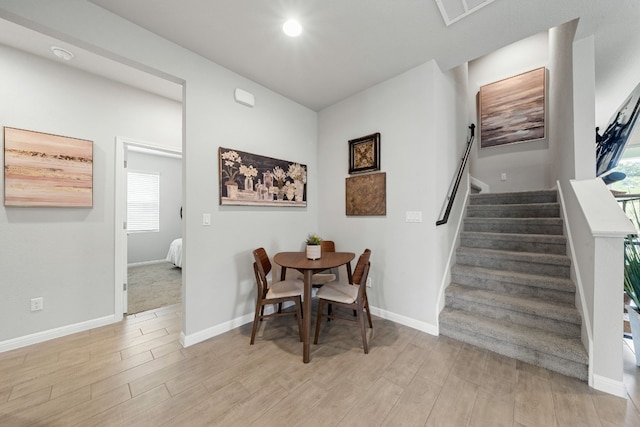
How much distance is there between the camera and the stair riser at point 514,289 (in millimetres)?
2051

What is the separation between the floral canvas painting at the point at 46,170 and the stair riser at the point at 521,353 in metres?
4.01

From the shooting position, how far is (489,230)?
10.0 feet

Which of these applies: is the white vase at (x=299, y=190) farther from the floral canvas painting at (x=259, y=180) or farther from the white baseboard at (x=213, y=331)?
the white baseboard at (x=213, y=331)

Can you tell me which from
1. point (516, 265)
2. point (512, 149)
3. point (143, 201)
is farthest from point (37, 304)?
point (512, 149)

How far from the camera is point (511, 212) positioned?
305cm

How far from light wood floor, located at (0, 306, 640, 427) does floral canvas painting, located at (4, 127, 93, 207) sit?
1374 millimetres

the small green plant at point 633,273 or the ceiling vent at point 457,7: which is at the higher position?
the ceiling vent at point 457,7

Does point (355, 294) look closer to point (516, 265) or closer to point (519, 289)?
point (519, 289)

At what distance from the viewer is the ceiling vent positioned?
1.63 meters

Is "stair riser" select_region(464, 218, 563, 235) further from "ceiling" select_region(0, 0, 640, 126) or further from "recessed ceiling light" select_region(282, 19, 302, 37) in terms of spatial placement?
"recessed ceiling light" select_region(282, 19, 302, 37)

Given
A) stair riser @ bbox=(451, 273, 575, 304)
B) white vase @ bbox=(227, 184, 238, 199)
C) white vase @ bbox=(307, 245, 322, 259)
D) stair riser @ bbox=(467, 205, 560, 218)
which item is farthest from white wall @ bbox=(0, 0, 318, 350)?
stair riser @ bbox=(467, 205, 560, 218)

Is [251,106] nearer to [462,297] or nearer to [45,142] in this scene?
[45,142]

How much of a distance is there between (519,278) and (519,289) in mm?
112

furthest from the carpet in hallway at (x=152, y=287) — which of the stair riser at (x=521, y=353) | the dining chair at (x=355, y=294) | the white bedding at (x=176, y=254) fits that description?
the stair riser at (x=521, y=353)
